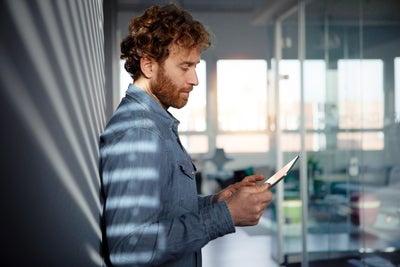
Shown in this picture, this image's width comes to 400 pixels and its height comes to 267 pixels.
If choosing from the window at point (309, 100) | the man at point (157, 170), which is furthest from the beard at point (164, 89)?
the window at point (309, 100)

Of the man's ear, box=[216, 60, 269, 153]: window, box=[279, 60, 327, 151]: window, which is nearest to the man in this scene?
the man's ear

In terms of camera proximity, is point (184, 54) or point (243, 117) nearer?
point (184, 54)

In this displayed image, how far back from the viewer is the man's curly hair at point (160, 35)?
4.26 ft

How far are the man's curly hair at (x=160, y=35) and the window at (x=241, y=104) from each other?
8.13 metres

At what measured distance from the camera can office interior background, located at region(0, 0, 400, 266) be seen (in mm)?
466

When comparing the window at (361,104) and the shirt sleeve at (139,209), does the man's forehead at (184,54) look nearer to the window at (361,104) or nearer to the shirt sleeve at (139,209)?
the shirt sleeve at (139,209)

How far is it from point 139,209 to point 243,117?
884 centimetres

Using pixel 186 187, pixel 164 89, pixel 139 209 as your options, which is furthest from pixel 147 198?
pixel 164 89

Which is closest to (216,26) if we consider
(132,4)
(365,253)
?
(132,4)

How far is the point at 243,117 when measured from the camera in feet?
32.0

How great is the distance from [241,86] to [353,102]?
5627 millimetres

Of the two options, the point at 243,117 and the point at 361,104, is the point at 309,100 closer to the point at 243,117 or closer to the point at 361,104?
the point at 361,104

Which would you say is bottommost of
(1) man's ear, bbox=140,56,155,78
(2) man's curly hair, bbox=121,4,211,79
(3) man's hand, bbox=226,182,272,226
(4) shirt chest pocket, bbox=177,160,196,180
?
(3) man's hand, bbox=226,182,272,226

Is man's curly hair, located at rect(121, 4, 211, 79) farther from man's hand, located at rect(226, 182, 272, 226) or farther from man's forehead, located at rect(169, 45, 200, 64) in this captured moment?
man's hand, located at rect(226, 182, 272, 226)
